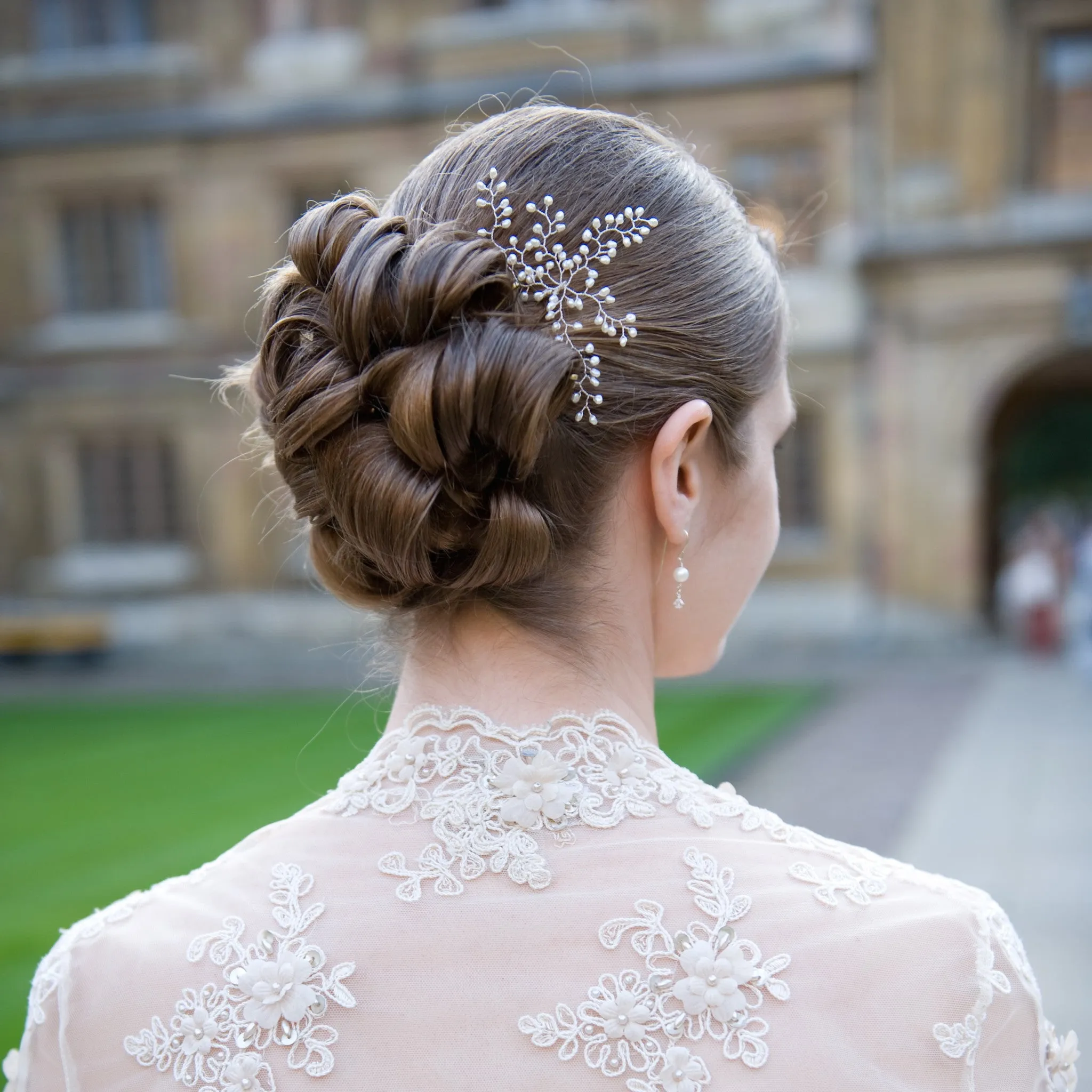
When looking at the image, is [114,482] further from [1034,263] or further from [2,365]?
[1034,263]

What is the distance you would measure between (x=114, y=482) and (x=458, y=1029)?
17232 millimetres

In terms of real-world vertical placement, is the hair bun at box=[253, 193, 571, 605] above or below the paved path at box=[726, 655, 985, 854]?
above

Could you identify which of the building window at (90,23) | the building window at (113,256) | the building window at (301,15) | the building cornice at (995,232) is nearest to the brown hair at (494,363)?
the building cornice at (995,232)

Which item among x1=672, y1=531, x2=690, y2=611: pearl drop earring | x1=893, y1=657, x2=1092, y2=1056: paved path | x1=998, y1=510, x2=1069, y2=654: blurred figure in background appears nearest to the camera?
x1=672, y1=531, x2=690, y2=611: pearl drop earring

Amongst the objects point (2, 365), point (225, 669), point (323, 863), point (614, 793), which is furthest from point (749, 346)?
point (2, 365)

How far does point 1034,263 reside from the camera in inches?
515

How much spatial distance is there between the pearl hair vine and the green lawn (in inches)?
102

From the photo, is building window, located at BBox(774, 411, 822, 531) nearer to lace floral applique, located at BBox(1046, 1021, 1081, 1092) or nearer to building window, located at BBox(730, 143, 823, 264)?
building window, located at BBox(730, 143, 823, 264)

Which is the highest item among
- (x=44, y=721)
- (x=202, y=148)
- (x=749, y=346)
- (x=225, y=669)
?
(x=202, y=148)

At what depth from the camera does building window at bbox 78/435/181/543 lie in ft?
54.4

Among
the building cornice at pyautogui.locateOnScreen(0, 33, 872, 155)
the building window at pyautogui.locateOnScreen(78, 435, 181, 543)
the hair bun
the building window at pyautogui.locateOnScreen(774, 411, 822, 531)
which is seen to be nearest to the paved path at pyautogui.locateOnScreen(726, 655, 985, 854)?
the building window at pyautogui.locateOnScreen(774, 411, 822, 531)

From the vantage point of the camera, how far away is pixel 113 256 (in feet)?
54.7

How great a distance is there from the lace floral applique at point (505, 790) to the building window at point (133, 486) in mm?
16366

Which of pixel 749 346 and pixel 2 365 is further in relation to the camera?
pixel 2 365
